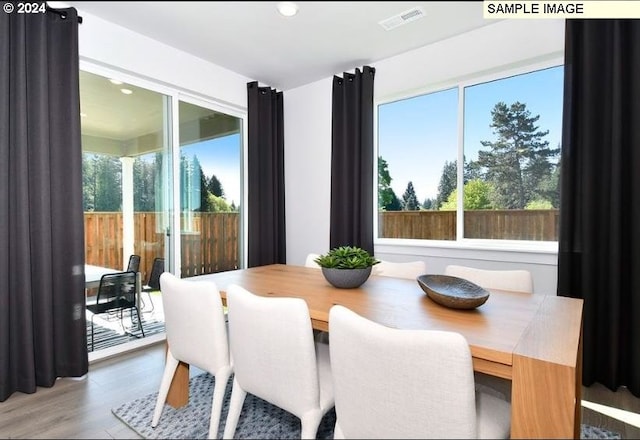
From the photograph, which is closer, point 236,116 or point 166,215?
point 166,215

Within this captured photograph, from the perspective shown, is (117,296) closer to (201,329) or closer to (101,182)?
(101,182)

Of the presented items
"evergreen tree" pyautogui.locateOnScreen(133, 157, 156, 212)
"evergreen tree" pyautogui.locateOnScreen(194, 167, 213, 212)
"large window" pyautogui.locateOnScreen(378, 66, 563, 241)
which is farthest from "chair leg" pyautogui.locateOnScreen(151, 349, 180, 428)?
"large window" pyautogui.locateOnScreen(378, 66, 563, 241)

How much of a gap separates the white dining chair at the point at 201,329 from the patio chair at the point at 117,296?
1250 mm

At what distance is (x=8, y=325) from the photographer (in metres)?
1.95

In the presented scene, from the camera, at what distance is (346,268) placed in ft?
5.58

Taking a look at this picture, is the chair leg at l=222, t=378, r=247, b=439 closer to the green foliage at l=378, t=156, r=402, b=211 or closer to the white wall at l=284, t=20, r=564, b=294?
the white wall at l=284, t=20, r=564, b=294

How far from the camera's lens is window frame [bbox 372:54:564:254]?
8.09 ft

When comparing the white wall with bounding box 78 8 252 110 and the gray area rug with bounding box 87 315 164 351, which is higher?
the white wall with bounding box 78 8 252 110

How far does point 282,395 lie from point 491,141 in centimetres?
249

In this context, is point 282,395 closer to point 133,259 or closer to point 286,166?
point 133,259

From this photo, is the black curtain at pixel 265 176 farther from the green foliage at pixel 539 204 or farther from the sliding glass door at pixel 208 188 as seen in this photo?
the green foliage at pixel 539 204

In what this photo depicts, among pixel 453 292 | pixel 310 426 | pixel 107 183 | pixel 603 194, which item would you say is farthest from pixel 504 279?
pixel 107 183

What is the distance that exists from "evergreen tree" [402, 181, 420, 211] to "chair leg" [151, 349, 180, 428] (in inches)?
91.0

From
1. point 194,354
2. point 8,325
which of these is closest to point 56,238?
point 8,325
